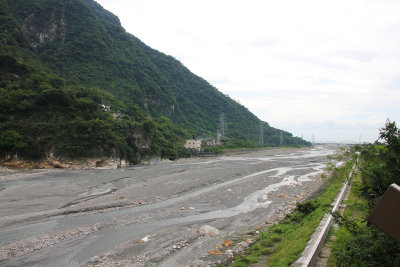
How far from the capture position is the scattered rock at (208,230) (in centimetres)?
1454

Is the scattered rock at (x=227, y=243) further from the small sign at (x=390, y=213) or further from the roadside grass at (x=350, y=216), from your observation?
the small sign at (x=390, y=213)

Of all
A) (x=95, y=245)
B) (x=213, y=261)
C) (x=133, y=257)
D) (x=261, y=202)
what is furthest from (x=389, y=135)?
(x=261, y=202)

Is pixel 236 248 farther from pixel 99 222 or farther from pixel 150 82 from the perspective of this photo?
pixel 150 82

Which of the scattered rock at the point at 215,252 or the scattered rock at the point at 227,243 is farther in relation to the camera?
the scattered rock at the point at 227,243

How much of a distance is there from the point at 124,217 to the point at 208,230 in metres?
6.59

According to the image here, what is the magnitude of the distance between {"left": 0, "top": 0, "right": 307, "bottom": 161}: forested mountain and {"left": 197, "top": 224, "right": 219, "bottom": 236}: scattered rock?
40.4 meters

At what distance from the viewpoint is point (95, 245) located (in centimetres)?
1308

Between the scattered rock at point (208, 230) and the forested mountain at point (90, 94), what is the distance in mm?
40420

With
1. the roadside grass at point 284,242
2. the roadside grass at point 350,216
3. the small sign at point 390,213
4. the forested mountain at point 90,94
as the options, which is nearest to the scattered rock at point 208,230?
the roadside grass at point 284,242

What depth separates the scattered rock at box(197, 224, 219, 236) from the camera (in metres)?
14.5

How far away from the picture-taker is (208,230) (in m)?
14.9

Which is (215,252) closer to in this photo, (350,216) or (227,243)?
(227,243)

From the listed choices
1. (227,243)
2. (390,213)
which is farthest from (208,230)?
(390,213)

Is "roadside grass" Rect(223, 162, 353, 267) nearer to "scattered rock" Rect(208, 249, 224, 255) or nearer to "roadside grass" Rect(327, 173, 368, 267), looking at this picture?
"roadside grass" Rect(327, 173, 368, 267)
